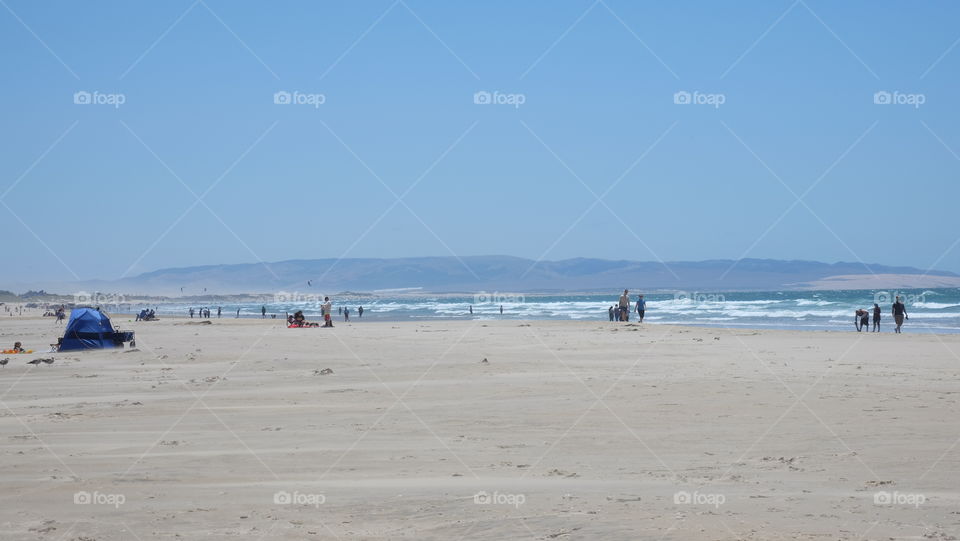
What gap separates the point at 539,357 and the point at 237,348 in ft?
28.6

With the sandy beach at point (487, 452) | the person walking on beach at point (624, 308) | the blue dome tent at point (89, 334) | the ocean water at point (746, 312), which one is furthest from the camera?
the ocean water at point (746, 312)

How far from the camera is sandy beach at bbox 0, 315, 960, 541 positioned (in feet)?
20.5

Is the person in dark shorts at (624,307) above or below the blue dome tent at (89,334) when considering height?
above

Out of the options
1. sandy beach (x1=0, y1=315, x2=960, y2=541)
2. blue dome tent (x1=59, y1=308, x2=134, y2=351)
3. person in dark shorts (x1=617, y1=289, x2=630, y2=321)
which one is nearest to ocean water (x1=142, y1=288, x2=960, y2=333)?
person in dark shorts (x1=617, y1=289, x2=630, y2=321)

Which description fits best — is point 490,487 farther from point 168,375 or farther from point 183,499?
point 168,375

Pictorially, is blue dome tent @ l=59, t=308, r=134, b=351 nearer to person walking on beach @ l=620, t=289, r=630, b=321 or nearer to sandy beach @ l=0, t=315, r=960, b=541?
sandy beach @ l=0, t=315, r=960, b=541

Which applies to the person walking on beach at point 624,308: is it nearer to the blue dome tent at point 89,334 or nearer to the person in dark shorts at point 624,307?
the person in dark shorts at point 624,307

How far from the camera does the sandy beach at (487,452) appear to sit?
6258 mm

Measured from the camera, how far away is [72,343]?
78.4 ft

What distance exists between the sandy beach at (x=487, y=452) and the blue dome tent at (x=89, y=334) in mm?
6688

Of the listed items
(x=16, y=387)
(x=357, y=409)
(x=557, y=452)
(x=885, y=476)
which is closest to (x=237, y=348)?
(x=16, y=387)

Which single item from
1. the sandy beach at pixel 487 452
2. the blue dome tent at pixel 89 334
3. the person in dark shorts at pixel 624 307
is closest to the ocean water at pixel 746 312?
the person in dark shorts at pixel 624 307

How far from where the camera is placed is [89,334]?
2419 centimetres

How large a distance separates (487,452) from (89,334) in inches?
733
